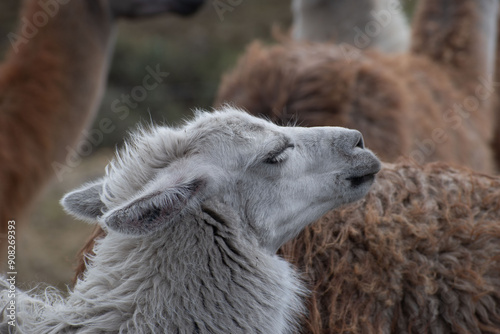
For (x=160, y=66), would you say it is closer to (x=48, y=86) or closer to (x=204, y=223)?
(x=48, y=86)

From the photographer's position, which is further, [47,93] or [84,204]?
[47,93]

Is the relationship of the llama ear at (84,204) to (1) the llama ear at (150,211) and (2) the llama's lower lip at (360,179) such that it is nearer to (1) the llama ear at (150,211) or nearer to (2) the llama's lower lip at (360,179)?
(1) the llama ear at (150,211)

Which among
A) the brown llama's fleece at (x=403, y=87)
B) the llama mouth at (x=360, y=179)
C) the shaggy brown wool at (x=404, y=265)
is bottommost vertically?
the shaggy brown wool at (x=404, y=265)

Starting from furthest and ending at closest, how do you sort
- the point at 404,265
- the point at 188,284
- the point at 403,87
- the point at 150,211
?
the point at 403,87 < the point at 404,265 < the point at 188,284 < the point at 150,211

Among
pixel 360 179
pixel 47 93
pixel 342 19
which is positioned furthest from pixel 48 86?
pixel 360 179

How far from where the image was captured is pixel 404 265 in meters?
1.72

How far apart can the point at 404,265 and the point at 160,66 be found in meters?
8.56

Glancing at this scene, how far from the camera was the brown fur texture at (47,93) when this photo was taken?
11.6ft

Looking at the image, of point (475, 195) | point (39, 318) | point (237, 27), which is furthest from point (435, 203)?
point (237, 27)

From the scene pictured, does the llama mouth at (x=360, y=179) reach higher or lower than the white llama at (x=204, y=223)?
higher

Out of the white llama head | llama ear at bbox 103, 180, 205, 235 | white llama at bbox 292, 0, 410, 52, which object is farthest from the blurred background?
llama ear at bbox 103, 180, 205, 235

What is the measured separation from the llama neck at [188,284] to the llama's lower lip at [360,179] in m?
0.38

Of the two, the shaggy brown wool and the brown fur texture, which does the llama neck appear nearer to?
the shaggy brown wool

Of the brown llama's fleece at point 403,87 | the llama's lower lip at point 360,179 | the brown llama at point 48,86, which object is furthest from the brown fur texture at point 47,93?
the llama's lower lip at point 360,179
